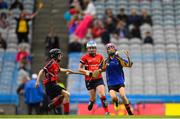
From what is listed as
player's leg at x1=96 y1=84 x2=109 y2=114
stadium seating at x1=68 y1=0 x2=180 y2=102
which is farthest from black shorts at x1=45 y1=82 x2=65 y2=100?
stadium seating at x1=68 y1=0 x2=180 y2=102

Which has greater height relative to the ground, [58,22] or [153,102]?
[58,22]

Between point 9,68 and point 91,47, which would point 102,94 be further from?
point 9,68

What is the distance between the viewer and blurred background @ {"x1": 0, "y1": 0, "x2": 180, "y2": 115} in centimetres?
2212

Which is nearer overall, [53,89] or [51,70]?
[51,70]

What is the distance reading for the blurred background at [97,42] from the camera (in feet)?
72.6

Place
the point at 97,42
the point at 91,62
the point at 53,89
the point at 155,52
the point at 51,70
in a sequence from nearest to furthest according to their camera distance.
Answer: the point at 51,70, the point at 53,89, the point at 91,62, the point at 155,52, the point at 97,42

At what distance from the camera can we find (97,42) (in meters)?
25.6

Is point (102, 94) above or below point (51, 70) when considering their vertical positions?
below

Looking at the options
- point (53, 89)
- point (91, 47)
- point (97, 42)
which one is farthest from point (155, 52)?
point (53, 89)

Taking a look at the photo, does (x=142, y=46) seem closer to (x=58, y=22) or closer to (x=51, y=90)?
(x=58, y=22)

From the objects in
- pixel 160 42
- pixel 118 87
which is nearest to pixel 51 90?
pixel 118 87

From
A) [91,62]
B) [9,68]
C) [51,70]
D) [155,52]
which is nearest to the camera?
[51,70]

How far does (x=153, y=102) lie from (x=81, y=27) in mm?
5889

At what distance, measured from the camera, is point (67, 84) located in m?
23.9
